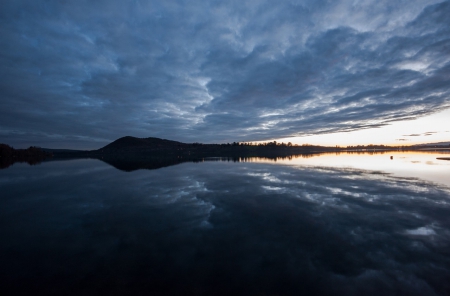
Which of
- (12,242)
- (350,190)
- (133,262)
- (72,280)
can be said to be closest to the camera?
(72,280)

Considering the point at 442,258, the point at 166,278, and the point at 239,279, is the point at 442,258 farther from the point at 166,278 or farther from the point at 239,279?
the point at 166,278

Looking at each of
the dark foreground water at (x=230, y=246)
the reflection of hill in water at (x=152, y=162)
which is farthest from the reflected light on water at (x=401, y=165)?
the dark foreground water at (x=230, y=246)

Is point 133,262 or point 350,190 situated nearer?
point 133,262

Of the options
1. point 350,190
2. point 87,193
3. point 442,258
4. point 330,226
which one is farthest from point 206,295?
point 87,193

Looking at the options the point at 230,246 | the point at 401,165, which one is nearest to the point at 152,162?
the point at 230,246

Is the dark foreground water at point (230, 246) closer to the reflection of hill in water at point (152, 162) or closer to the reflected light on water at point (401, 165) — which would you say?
the reflected light on water at point (401, 165)

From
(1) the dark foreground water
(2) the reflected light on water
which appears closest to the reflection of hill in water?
(2) the reflected light on water

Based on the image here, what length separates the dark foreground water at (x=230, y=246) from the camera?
17.3 feet

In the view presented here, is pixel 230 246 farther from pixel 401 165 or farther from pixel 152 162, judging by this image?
pixel 152 162

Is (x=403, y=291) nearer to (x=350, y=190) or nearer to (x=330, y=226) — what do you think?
(x=330, y=226)

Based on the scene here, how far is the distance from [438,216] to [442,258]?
505 cm

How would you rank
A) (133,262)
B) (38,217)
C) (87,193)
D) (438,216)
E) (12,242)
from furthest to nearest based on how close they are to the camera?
(87,193) → (38,217) → (438,216) → (12,242) → (133,262)

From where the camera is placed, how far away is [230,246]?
7.25 m

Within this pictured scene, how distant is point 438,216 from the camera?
987cm
